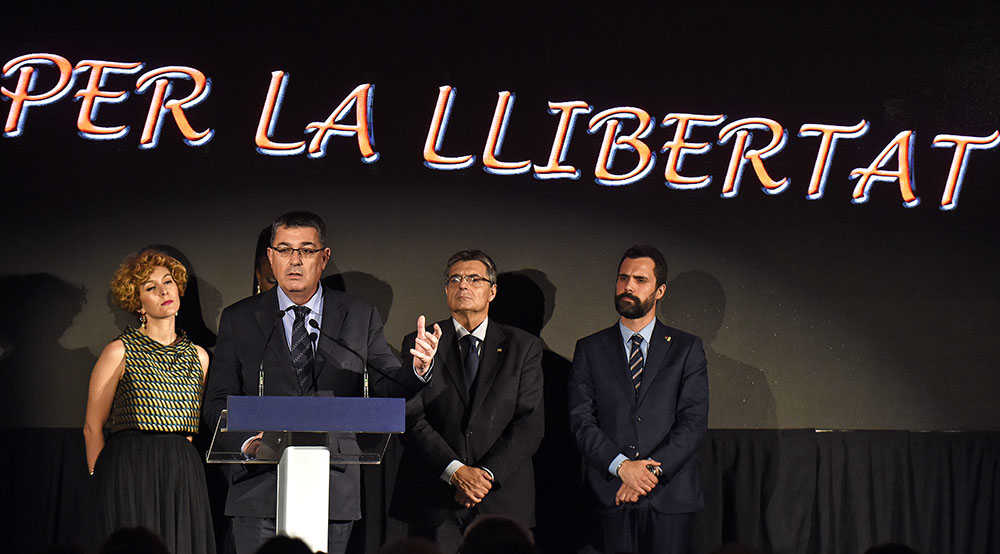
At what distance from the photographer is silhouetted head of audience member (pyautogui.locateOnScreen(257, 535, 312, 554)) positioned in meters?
2.76

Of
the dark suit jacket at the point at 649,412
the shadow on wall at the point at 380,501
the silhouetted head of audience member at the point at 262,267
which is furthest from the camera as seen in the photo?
the silhouetted head of audience member at the point at 262,267

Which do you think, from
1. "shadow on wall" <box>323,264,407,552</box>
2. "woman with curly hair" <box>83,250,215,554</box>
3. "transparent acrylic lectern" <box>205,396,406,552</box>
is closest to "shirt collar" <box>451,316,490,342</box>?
"shadow on wall" <box>323,264,407,552</box>

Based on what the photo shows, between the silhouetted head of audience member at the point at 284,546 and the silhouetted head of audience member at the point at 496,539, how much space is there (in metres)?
0.48

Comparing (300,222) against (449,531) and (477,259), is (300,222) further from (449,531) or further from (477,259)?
(449,531)

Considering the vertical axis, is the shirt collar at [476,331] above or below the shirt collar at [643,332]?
below

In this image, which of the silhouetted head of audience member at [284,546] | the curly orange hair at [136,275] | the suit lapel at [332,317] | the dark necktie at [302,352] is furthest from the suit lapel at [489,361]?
the silhouetted head of audience member at [284,546]

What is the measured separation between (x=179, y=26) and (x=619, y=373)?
2956 millimetres

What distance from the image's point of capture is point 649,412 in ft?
17.6

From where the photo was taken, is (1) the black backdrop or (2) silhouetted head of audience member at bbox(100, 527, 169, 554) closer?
(2) silhouetted head of audience member at bbox(100, 527, 169, 554)

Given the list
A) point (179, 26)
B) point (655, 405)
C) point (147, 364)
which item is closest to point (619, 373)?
point (655, 405)

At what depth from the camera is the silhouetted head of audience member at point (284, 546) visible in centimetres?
276

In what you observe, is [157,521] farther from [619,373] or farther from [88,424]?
[619,373]

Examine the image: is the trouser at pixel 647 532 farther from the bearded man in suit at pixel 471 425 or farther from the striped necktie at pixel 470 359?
the striped necktie at pixel 470 359

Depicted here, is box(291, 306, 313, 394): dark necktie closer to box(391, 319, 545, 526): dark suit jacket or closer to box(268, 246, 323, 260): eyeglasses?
box(268, 246, 323, 260): eyeglasses
